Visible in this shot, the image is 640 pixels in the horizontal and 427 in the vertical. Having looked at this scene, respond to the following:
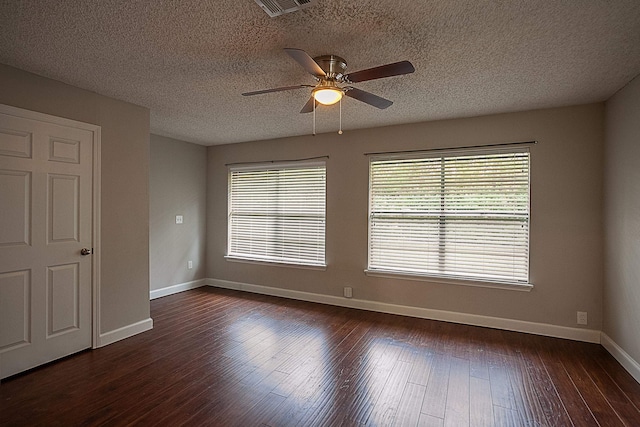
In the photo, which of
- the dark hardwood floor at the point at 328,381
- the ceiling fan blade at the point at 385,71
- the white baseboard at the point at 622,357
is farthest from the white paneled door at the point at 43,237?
the white baseboard at the point at 622,357

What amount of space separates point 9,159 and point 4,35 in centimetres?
93

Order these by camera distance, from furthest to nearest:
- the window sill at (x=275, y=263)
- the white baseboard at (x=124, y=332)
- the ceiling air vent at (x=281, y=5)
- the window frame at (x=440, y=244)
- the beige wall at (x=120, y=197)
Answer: the window sill at (x=275, y=263) < the window frame at (x=440, y=244) < the white baseboard at (x=124, y=332) < the beige wall at (x=120, y=197) < the ceiling air vent at (x=281, y=5)

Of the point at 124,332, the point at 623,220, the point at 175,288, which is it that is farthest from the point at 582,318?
the point at 175,288

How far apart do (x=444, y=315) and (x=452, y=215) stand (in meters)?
1.20

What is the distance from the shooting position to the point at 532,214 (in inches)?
138

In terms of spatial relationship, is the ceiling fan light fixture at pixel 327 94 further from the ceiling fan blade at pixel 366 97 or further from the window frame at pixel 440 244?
the window frame at pixel 440 244

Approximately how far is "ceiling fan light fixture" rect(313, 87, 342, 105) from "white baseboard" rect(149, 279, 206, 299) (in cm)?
397

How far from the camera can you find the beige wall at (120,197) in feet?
10.0

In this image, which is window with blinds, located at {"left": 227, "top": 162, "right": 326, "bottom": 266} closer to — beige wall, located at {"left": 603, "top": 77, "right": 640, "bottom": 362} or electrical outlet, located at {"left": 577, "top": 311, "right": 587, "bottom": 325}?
electrical outlet, located at {"left": 577, "top": 311, "right": 587, "bottom": 325}

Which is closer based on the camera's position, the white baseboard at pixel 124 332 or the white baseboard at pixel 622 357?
the white baseboard at pixel 622 357

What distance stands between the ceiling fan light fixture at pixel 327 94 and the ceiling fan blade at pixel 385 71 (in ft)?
0.39

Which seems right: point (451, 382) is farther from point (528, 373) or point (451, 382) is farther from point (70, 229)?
point (70, 229)

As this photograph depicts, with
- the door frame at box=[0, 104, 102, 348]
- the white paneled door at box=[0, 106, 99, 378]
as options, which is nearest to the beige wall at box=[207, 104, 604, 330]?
the door frame at box=[0, 104, 102, 348]

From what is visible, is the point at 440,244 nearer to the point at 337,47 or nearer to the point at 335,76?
the point at 335,76
